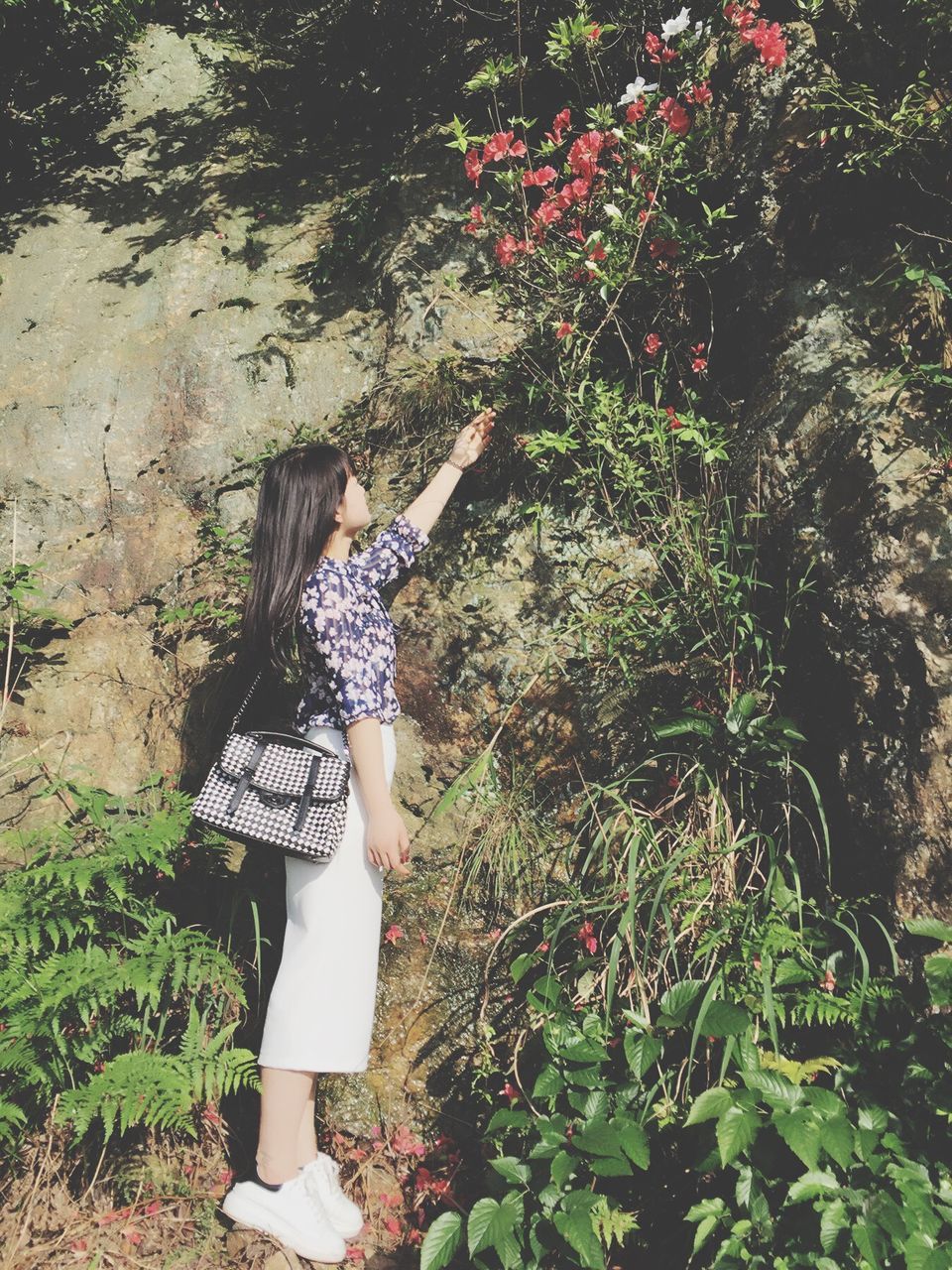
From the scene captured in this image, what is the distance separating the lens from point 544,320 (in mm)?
3535

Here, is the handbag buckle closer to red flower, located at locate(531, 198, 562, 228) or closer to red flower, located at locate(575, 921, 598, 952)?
red flower, located at locate(575, 921, 598, 952)

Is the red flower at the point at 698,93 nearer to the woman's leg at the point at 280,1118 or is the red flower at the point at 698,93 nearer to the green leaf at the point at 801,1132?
the green leaf at the point at 801,1132

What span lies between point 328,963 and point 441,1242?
815 mm

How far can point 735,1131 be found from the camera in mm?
2201

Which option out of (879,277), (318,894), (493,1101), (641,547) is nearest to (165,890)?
(318,894)

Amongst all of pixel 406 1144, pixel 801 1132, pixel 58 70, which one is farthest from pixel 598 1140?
pixel 58 70

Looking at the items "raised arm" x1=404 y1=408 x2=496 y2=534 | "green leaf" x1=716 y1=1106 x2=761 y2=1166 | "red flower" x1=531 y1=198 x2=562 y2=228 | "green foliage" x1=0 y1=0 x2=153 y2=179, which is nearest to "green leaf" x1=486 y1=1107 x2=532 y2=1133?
"green leaf" x1=716 y1=1106 x2=761 y2=1166

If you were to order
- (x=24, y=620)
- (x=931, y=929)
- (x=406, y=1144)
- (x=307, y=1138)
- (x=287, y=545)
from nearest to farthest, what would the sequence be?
(x=931, y=929) < (x=287, y=545) < (x=307, y=1138) < (x=406, y=1144) < (x=24, y=620)

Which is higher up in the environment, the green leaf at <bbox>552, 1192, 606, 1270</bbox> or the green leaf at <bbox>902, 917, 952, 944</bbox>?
the green leaf at <bbox>902, 917, 952, 944</bbox>

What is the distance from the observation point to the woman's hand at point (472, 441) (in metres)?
3.42

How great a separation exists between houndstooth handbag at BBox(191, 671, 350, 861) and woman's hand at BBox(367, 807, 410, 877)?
110 millimetres

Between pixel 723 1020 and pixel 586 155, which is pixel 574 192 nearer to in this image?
pixel 586 155

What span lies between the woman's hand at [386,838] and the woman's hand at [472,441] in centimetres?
147

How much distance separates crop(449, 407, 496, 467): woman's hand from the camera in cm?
342
